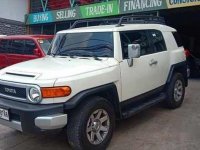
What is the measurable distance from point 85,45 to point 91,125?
1.49m

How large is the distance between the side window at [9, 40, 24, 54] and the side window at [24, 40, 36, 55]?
231 millimetres

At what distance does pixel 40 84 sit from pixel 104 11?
9327mm

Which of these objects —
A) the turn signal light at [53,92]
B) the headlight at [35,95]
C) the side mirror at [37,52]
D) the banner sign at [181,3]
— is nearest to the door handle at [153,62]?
the turn signal light at [53,92]

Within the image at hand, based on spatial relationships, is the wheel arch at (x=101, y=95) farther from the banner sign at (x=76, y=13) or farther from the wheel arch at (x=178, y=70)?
the banner sign at (x=76, y=13)

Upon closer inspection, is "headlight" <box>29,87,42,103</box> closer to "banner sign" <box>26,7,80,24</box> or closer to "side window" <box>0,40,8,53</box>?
"side window" <box>0,40,8,53</box>

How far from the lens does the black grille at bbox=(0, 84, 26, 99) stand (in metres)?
4.46

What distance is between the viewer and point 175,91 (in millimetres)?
6938

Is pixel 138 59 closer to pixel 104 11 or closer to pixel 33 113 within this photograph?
pixel 33 113

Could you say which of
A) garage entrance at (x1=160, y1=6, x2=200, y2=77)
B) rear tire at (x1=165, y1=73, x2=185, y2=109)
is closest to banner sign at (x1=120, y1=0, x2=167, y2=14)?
garage entrance at (x1=160, y1=6, x2=200, y2=77)

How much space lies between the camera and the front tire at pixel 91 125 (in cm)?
441

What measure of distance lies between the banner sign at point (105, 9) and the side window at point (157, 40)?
Result: 4.73 meters

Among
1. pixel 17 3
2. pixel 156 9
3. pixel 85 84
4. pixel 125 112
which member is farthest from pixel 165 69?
pixel 17 3

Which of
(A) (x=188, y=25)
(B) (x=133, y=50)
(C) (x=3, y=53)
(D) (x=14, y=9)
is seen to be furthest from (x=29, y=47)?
(A) (x=188, y=25)

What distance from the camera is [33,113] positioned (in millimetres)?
4219
